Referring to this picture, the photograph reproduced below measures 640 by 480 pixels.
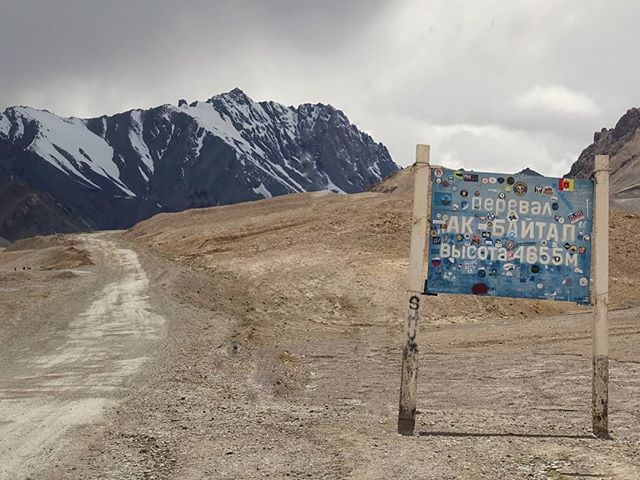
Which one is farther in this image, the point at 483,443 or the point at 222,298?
the point at 222,298

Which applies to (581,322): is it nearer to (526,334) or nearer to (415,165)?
(526,334)

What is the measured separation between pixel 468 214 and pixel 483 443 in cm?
329

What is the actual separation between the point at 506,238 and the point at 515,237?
0.44 feet

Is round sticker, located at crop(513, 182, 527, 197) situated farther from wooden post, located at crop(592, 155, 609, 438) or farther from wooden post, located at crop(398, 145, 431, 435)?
wooden post, located at crop(398, 145, 431, 435)

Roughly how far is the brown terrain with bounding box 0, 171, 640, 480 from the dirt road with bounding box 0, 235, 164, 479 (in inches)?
2.2

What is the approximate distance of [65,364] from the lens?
15117mm

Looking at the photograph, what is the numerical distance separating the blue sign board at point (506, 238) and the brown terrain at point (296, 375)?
2.11 m

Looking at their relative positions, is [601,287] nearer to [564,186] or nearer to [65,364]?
[564,186]

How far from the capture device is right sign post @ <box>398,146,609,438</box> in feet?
33.4

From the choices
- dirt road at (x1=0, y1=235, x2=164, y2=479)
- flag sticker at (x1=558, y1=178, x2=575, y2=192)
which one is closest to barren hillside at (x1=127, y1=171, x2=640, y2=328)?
dirt road at (x1=0, y1=235, x2=164, y2=479)

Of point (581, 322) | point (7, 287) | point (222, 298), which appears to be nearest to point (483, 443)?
Result: point (581, 322)

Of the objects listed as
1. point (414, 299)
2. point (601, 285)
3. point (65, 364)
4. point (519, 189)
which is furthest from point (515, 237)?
point (65, 364)

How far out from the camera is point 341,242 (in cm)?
4188

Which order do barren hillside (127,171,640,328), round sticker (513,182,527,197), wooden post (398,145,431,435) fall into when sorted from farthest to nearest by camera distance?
barren hillside (127,171,640,328), round sticker (513,182,527,197), wooden post (398,145,431,435)
